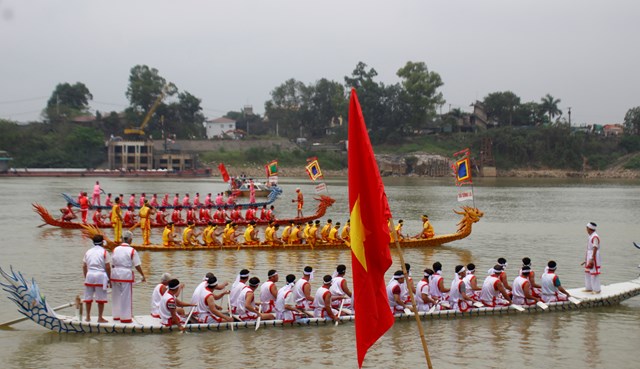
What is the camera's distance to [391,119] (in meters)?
100

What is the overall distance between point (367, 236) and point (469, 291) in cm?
769

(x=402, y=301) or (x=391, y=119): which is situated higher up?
(x=391, y=119)

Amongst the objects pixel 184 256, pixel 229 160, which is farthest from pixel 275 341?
pixel 229 160

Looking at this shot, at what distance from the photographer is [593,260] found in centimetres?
1477

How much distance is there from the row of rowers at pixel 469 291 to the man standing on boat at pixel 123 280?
479cm

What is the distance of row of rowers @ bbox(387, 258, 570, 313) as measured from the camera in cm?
1355

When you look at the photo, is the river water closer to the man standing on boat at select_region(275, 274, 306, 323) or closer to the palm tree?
the man standing on boat at select_region(275, 274, 306, 323)

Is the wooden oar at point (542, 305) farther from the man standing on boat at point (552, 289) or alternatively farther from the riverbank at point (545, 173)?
the riverbank at point (545, 173)

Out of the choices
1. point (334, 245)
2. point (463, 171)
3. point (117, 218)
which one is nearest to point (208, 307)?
point (334, 245)

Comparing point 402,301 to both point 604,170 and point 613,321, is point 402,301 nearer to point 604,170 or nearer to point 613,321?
point 613,321

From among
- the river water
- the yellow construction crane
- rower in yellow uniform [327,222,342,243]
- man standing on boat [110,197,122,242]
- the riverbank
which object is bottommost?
the river water

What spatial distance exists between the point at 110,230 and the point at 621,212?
29.8 meters

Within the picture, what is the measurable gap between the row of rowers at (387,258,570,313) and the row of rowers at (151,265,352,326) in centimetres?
105

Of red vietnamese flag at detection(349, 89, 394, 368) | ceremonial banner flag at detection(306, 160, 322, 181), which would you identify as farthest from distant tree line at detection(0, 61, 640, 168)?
red vietnamese flag at detection(349, 89, 394, 368)
